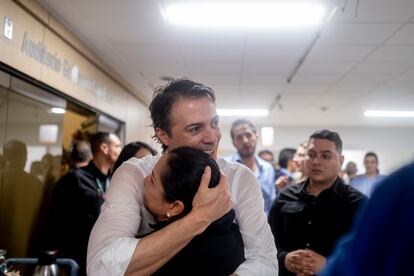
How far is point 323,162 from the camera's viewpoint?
87.8 inches

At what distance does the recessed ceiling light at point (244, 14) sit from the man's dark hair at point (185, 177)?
2.03 m

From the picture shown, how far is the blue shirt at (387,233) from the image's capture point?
369 mm

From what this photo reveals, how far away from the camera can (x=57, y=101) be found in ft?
11.1

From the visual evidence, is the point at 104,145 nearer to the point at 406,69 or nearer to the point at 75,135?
the point at 75,135

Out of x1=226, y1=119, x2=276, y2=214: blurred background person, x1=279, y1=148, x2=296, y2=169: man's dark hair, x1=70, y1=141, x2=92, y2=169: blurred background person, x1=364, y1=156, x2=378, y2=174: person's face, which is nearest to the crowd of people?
x1=226, y1=119, x2=276, y2=214: blurred background person

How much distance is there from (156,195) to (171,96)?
368 millimetres

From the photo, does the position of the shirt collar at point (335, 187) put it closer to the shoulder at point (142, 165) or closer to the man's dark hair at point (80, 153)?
the shoulder at point (142, 165)

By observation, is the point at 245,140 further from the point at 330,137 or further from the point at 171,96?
the point at 171,96

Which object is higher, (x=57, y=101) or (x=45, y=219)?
(x=57, y=101)

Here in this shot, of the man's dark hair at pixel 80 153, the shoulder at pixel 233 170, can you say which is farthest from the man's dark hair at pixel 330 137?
the man's dark hair at pixel 80 153

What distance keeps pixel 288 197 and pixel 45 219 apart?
7.01 ft

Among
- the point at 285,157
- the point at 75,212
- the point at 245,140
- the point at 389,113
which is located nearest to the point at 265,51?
the point at 245,140

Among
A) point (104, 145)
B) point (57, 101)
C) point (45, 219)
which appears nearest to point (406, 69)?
point (104, 145)

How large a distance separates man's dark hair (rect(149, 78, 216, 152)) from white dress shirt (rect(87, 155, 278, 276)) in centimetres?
14
